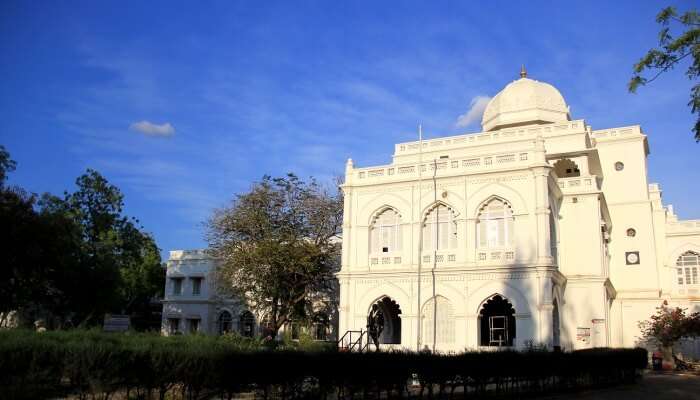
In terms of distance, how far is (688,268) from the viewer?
37.9 m

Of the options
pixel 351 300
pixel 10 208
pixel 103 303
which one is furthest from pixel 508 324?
pixel 103 303

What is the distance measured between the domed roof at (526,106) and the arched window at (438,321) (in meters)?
15.0

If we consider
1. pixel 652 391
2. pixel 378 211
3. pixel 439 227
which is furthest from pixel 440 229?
pixel 652 391

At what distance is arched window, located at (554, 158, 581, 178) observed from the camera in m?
35.8

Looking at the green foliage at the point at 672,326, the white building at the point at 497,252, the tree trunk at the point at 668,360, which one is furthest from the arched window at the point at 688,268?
the tree trunk at the point at 668,360

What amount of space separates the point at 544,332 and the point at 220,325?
28631mm

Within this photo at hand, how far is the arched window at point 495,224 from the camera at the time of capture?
2842cm

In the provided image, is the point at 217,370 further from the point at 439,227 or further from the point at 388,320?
the point at 388,320

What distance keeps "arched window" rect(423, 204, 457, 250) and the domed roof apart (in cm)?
1178

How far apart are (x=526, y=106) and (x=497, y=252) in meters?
14.2

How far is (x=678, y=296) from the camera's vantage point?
37156 mm

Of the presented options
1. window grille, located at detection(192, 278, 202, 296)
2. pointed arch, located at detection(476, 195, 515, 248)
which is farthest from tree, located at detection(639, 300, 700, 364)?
window grille, located at detection(192, 278, 202, 296)

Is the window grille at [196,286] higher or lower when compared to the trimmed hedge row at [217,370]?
higher

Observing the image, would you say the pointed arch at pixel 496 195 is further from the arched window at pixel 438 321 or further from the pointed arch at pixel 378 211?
the arched window at pixel 438 321
